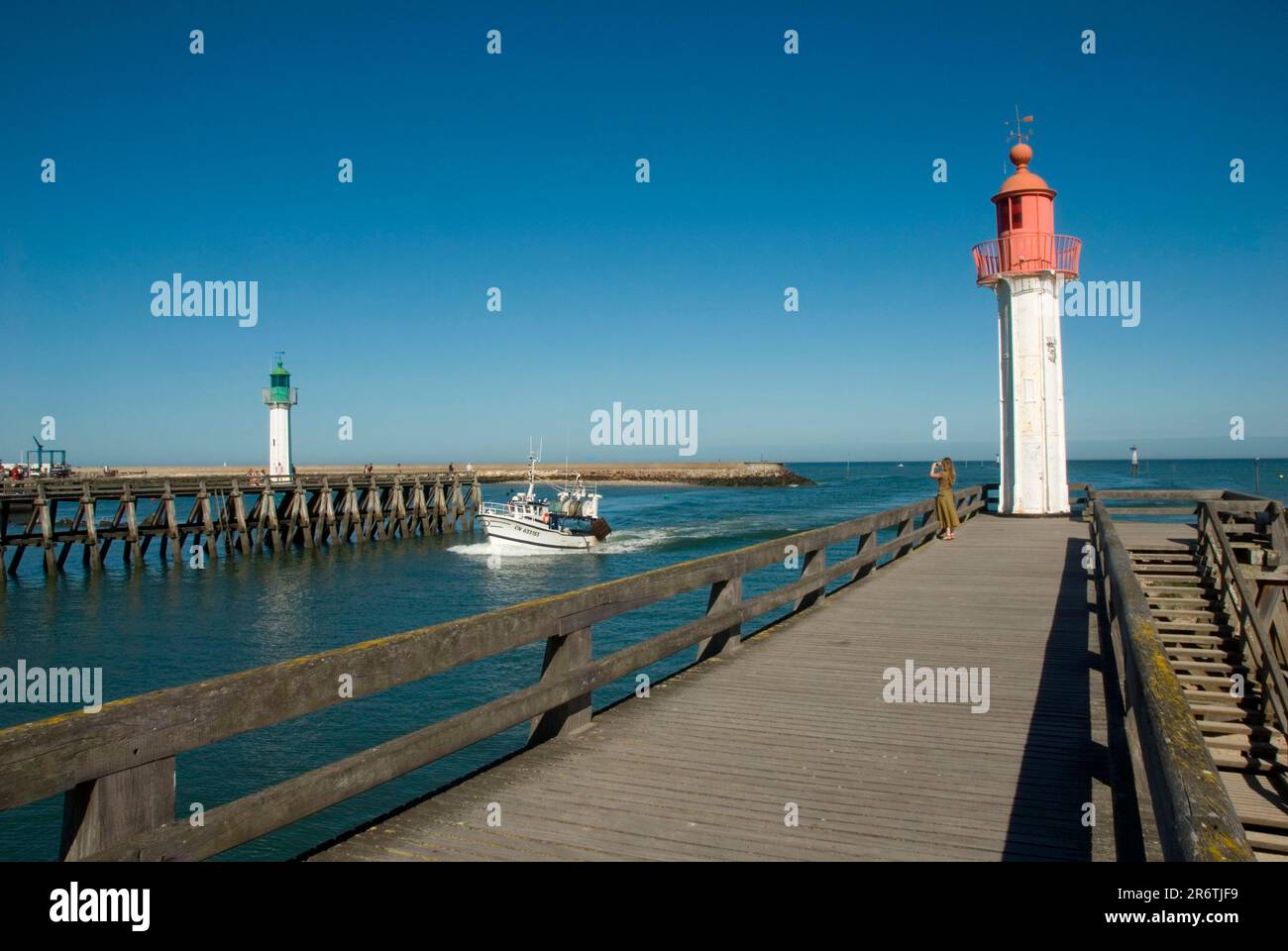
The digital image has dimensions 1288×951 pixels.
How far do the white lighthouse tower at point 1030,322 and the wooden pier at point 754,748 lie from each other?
12.6 metres

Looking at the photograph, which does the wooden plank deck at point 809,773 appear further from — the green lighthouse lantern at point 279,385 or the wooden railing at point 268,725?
the green lighthouse lantern at point 279,385

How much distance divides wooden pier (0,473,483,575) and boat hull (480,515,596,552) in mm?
8997

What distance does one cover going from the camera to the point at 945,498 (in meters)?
17.5

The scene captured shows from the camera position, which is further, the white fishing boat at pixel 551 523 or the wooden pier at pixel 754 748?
the white fishing boat at pixel 551 523

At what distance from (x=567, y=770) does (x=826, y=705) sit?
2.22 m

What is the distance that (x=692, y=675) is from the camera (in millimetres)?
7184

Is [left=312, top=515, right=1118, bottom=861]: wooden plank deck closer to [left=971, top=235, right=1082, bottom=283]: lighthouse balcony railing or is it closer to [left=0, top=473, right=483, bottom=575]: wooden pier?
[left=971, top=235, right=1082, bottom=283]: lighthouse balcony railing

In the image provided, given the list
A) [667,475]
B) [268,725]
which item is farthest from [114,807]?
[667,475]

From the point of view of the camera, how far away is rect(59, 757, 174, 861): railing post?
271 centimetres

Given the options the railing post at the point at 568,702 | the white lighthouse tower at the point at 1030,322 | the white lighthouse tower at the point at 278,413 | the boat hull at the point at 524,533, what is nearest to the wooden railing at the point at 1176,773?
the railing post at the point at 568,702

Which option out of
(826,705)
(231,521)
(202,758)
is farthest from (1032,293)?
(231,521)

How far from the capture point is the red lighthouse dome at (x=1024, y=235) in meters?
21.2
